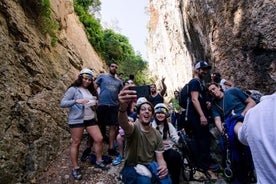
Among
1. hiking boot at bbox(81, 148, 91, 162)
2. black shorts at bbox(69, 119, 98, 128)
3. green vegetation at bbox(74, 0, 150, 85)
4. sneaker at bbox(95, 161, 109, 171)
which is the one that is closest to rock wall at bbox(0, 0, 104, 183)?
hiking boot at bbox(81, 148, 91, 162)

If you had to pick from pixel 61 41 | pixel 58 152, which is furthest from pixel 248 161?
pixel 61 41

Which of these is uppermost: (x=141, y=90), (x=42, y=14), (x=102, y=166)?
(x=42, y=14)

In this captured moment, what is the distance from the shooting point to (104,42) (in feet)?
58.3

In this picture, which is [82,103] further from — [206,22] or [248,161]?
[206,22]

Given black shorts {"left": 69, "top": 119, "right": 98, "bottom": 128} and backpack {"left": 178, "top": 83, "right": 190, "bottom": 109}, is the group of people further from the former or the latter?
backpack {"left": 178, "top": 83, "right": 190, "bottom": 109}

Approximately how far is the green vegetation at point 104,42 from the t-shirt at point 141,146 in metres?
12.4

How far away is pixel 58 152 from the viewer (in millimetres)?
5641

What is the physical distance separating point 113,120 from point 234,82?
3396 millimetres

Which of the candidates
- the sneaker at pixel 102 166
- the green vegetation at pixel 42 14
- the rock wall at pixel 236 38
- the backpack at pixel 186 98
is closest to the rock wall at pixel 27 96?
the green vegetation at pixel 42 14

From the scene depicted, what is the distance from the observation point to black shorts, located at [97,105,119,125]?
5.43 metres

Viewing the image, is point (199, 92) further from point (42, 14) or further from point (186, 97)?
point (42, 14)

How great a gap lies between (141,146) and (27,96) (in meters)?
3.83

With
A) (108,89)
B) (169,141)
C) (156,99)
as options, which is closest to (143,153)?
(169,141)

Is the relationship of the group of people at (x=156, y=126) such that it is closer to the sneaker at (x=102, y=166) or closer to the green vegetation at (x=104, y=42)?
the sneaker at (x=102, y=166)
